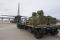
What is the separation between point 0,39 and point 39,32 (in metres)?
1.41

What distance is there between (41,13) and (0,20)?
6.14 m

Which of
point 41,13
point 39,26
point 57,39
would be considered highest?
point 41,13

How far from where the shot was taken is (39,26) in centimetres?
581

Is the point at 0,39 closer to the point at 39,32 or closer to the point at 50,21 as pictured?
the point at 39,32

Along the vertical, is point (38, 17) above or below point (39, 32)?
above

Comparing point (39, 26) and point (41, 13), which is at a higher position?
point (41, 13)

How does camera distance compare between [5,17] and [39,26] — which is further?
[5,17]

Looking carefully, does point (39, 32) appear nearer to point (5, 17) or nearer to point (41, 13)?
point (41, 13)

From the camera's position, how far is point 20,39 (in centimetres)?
528

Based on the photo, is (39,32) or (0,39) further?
(39,32)

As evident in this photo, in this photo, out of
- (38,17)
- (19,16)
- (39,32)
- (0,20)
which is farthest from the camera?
(0,20)

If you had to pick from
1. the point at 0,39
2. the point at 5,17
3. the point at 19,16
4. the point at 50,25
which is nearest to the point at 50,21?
the point at 50,25

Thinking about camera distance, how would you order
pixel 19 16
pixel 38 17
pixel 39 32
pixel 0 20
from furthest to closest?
pixel 0 20
pixel 19 16
pixel 38 17
pixel 39 32

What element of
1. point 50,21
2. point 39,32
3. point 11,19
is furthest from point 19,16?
point 39,32
